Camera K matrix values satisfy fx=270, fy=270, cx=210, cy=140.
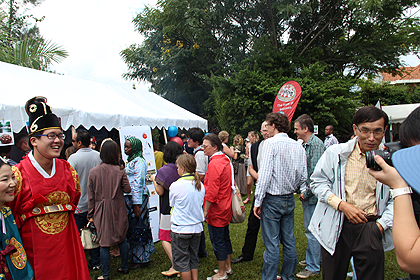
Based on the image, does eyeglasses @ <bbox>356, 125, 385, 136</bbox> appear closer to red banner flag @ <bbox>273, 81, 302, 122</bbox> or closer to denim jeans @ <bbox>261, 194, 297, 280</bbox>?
denim jeans @ <bbox>261, 194, 297, 280</bbox>

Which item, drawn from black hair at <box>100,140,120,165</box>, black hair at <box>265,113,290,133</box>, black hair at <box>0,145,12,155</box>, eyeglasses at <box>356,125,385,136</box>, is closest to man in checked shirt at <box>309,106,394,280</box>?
eyeglasses at <box>356,125,385,136</box>

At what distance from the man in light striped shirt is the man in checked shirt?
0.61 meters

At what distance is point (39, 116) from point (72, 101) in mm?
4171

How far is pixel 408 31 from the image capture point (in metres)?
14.8

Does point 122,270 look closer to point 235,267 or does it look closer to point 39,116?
point 235,267

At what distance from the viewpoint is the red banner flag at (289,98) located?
1017 centimetres

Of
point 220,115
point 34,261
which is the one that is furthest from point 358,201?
point 220,115

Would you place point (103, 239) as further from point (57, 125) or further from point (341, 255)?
point (341, 255)

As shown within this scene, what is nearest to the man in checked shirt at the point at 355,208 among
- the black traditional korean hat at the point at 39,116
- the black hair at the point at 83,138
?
the black traditional korean hat at the point at 39,116

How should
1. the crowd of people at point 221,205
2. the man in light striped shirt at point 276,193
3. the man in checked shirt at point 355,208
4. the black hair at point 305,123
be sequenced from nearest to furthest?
the crowd of people at point 221,205 → the man in checked shirt at point 355,208 → the man in light striped shirt at point 276,193 → the black hair at point 305,123

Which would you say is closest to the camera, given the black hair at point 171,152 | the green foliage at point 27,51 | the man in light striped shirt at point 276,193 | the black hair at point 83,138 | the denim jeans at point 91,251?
the man in light striped shirt at point 276,193

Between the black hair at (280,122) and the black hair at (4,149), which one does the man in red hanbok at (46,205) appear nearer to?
the black hair at (280,122)

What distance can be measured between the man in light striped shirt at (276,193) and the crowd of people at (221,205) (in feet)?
0.04

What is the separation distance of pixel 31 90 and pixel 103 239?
3.87 metres
